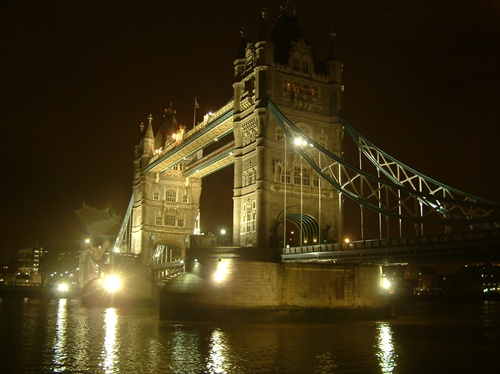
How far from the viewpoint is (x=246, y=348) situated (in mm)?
23938

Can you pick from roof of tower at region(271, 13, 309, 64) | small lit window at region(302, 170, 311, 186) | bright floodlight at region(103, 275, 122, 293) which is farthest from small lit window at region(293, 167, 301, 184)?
bright floodlight at region(103, 275, 122, 293)

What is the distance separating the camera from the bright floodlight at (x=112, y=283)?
5762cm

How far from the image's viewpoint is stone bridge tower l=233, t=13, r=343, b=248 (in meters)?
38.4

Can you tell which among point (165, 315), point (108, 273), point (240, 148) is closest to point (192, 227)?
point (108, 273)

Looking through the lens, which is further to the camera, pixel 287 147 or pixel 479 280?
pixel 479 280

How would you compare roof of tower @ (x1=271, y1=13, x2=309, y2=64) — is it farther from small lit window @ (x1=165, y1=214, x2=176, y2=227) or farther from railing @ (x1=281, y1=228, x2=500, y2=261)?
small lit window @ (x1=165, y1=214, x2=176, y2=227)

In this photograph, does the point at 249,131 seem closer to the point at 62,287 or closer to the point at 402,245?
the point at 402,245

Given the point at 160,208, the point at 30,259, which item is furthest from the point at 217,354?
the point at 30,259

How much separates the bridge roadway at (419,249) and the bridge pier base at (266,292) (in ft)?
Result: 7.19

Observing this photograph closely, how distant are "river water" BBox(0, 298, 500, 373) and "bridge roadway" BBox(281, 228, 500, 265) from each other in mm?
3843

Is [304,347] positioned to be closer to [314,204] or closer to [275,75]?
[314,204]

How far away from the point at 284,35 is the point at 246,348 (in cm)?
2627

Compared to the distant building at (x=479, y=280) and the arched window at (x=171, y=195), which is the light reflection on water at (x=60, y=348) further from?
the distant building at (x=479, y=280)

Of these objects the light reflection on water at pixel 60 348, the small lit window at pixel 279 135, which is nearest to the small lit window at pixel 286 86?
the small lit window at pixel 279 135
